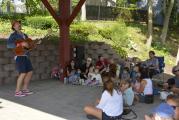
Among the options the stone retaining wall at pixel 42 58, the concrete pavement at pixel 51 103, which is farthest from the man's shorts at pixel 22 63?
the stone retaining wall at pixel 42 58

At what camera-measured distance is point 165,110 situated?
697 centimetres

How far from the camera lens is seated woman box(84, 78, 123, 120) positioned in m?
7.70

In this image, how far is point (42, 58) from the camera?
13.0 meters

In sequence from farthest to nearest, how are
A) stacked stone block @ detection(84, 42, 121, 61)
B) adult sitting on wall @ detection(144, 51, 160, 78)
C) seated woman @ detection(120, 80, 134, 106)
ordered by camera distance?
stacked stone block @ detection(84, 42, 121, 61)
adult sitting on wall @ detection(144, 51, 160, 78)
seated woman @ detection(120, 80, 134, 106)

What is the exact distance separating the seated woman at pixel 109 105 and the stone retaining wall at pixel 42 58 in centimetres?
456

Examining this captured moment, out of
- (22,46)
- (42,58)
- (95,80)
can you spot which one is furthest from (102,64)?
(22,46)

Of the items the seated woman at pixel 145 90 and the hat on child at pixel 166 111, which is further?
the seated woman at pixel 145 90

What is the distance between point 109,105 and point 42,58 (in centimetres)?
557

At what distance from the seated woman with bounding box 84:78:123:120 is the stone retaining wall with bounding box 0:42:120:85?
456 cm

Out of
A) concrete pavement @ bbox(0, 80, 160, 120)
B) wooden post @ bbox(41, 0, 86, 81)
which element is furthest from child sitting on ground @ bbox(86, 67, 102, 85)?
wooden post @ bbox(41, 0, 86, 81)

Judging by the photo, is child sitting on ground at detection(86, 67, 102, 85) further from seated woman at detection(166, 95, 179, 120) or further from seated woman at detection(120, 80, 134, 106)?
seated woman at detection(166, 95, 179, 120)

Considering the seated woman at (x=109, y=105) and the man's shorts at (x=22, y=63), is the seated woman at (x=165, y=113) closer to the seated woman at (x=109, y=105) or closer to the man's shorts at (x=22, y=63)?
the seated woman at (x=109, y=105)

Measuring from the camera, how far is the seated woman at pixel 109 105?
770 cm

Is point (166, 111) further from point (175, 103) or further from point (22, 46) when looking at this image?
point (22, 46)
